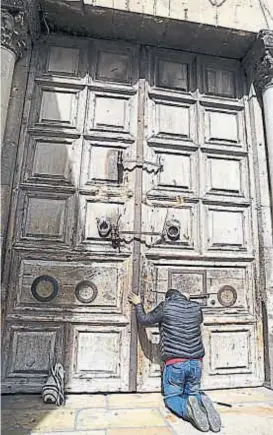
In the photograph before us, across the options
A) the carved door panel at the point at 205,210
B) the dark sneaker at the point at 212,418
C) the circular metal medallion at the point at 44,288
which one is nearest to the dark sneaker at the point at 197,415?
the dark sneaker at the point at 212,418

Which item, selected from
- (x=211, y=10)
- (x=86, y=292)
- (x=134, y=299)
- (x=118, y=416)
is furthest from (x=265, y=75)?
(x=118, y=416)

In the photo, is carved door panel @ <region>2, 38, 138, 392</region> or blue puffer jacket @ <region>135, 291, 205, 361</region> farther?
carved door panel @ <region>2, 38, 138, 392</region>

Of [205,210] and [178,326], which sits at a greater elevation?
[205,210]

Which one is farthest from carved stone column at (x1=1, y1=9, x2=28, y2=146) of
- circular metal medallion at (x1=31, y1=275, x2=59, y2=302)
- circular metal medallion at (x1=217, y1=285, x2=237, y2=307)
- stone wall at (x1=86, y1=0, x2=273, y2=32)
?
circular metal medallion at (x1=217, y1=285, x2=237, y2=307)

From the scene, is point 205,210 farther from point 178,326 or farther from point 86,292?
point 86,292

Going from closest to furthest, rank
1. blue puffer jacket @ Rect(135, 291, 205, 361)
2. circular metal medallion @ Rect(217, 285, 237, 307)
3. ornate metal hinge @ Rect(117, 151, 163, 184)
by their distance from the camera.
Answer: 1. blue puffer jacket @ Rect(135, 291, 205, 361)
2. circular metal medallion @ Rect(217, 285, 237, 307)
3. ornate metal hinge @ Rect(117, 151, 163, 184)

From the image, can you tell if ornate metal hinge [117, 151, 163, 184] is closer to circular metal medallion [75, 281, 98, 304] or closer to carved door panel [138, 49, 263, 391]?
carved door panel [138, 49, 263, 391]

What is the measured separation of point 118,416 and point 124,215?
2341 millimetres

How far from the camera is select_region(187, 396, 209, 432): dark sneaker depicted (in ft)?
A: 10.1

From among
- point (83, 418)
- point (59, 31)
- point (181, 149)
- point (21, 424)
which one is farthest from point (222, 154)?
Answer: point (21, 424)

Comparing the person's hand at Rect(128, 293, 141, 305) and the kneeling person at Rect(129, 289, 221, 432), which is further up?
the person's hand at Rect(128, 293, 141, 305)

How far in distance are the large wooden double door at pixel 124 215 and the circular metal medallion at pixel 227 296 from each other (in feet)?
0.06

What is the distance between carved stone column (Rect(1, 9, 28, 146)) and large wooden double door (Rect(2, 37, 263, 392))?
509 mm

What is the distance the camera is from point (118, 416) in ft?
11.1
